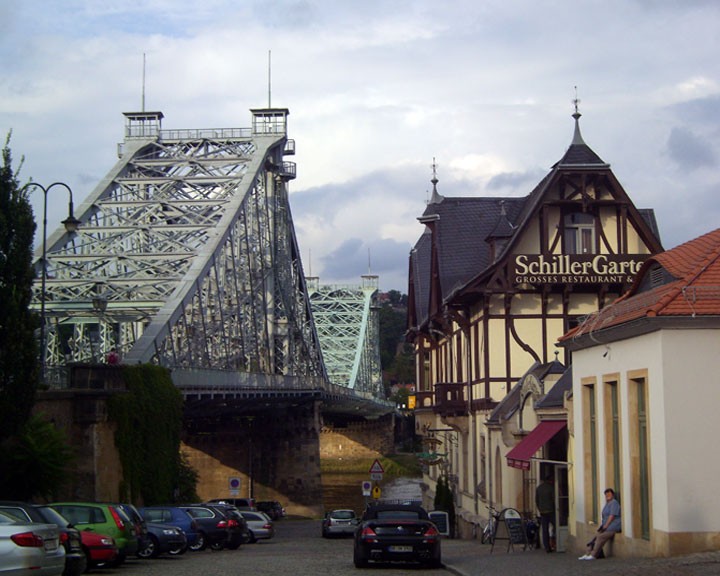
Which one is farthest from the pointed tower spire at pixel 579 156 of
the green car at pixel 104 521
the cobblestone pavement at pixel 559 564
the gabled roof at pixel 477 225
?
the green car at pixel 104 521

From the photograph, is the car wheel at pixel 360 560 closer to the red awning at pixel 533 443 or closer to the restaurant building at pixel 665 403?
the restaurant building at pixel 665 403

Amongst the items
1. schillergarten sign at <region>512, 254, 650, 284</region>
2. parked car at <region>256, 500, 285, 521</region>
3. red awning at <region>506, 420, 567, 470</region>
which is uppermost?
schillergarten sign at <region>512, 254, 650, 284</region>

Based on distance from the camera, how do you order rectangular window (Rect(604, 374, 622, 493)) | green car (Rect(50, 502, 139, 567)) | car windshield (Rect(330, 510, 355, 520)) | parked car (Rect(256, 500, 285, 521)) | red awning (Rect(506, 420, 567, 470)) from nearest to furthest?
rectangular window (Rect(604, 374, 622, 493)) → green car (Rect(50, 502, 139, 567)) → red awning (Rect(506, 420, 567, 470)) → car windshield (Rect(330, 510, 355, 520)) → parked car (Rect(256, 500, 285, 521))

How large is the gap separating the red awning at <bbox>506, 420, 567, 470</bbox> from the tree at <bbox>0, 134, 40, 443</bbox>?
38.0 ft

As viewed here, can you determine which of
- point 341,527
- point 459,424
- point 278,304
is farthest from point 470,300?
point 278,304

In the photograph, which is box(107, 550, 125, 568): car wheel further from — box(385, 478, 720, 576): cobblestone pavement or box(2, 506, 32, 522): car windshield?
box(2, 506, 32, 522): car windshield

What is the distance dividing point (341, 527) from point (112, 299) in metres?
15.7

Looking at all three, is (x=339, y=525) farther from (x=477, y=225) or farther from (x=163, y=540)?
(x=163, y=540)

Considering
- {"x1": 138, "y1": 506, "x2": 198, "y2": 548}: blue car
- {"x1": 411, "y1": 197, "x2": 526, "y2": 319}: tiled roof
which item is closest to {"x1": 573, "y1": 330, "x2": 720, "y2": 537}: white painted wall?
{"x1": 138, "y1": 506, "x2": 198, "y2": 548}: blue car

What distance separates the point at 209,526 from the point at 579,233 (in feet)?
50.0

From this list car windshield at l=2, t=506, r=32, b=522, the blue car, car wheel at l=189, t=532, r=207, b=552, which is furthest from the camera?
car wheel at l=189, t=532, r=207, b=552

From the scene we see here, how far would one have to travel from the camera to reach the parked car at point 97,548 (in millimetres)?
22938

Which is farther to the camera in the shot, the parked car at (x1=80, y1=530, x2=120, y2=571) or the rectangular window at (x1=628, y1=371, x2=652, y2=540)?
the parked car at (x1=80, y1=530, x2=120, y2=571)

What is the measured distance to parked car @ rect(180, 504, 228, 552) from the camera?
33844 mm
